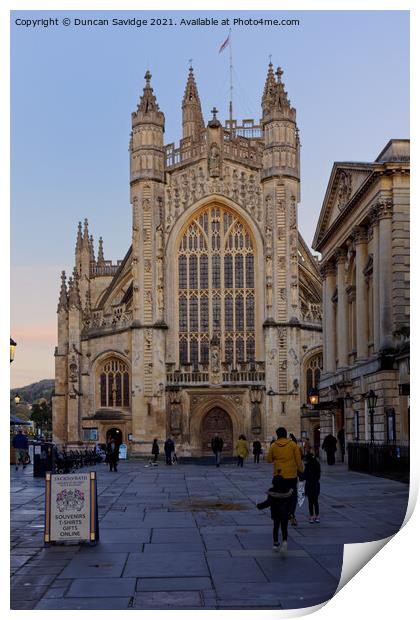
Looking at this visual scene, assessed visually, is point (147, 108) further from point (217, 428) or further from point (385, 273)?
point (385, 273)

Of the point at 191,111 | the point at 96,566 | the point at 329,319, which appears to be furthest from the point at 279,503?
the point at 191,111

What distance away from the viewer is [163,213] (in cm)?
5175

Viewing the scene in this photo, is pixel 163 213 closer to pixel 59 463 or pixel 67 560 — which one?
pixel 59 463

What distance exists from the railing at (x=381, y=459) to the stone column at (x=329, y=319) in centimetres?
888

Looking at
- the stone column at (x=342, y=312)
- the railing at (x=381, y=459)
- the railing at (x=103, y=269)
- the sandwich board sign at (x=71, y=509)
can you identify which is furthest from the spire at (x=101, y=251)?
the sandwich board sign at (x=71, y=509)

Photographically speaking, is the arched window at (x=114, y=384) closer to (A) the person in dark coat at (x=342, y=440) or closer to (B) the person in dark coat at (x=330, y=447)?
(A) the person in dark coat at (x=342, y=440)

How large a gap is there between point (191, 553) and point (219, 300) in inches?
1543

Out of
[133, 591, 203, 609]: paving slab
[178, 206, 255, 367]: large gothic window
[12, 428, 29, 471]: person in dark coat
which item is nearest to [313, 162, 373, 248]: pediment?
[178, 206, 255, 367]: large gothic window

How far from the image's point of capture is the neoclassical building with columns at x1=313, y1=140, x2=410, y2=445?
2908 cm

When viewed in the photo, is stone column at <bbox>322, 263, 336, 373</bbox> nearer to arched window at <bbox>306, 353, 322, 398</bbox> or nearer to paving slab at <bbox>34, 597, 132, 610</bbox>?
arched window at <bbox>306, 353, 322, 398</bbox>

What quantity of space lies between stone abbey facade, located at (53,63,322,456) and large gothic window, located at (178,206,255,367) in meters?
0.05

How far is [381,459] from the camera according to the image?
27.6 metres
